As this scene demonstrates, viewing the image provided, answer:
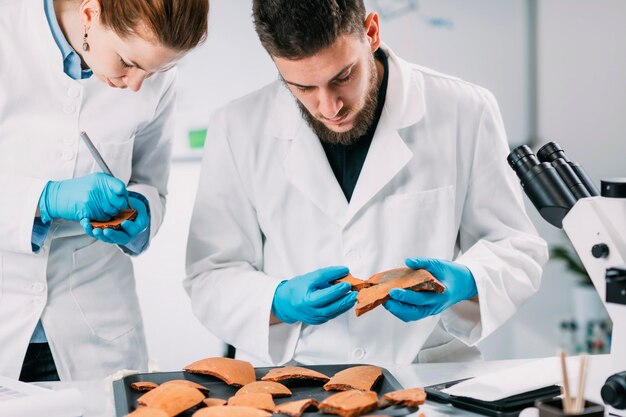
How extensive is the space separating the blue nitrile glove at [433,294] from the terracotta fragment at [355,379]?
0.15 meters

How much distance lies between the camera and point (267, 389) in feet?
4.50

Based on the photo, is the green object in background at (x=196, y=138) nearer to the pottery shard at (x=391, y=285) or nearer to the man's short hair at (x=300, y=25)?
the man's short hair at (x=300, y=25)

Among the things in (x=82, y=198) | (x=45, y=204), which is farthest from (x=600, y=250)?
(x=45, y=204)

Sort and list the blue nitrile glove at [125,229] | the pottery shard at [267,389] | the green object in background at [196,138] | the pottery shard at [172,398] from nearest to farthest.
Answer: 1. the pottery shard at [172,398]
2. the pottery shard at [267,389]
3. the blue nitrile glove at [125,229]
4. the green object in background at [196,138]

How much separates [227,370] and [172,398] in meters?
0.19

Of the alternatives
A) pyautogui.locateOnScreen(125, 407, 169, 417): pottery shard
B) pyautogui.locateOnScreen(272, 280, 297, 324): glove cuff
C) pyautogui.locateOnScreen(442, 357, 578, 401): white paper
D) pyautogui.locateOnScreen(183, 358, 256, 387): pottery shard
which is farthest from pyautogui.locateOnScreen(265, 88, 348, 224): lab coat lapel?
pyautogui.locateOnScreen(125, 407, 169, 417): pottery shard

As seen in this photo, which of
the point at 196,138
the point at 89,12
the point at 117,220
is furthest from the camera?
the point at 196,138

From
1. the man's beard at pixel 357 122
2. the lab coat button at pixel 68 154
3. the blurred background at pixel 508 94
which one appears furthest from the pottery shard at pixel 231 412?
the blurred background at pixel 508 94

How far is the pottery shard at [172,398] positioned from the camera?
4.13ft

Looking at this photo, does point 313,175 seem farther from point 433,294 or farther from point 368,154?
point 433,294

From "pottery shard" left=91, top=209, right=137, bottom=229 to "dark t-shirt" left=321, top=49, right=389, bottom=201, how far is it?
0.51 m

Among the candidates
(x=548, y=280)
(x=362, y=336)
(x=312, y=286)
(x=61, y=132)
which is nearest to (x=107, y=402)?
(x=312, y=286)

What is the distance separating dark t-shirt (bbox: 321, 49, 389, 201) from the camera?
1851 mm

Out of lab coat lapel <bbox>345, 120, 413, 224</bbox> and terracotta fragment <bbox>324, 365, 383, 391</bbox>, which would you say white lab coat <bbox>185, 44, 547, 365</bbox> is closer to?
lab coat lapel <bbox>345, 120, 413, 224</bbox>
